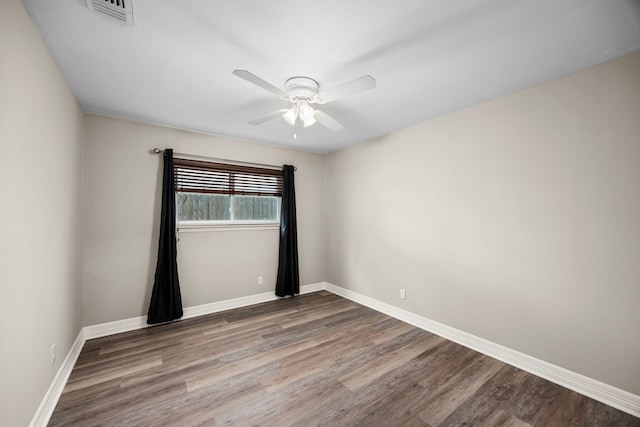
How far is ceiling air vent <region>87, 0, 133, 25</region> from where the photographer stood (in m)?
1.32

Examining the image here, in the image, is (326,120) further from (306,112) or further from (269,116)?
(269,116)

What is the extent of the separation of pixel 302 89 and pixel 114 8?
3.82ft

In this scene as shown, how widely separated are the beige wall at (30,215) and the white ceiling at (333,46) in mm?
244

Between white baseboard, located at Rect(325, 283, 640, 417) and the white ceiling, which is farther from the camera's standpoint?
white baseboard, located at Rect(325, 283, 640, 417)

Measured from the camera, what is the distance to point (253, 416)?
1723mm

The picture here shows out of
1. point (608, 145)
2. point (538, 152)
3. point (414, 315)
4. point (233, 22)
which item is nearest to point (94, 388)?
point (233, 22)

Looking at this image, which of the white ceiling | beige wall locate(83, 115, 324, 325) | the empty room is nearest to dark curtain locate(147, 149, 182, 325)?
the empty room

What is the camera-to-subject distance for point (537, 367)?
2.18 m

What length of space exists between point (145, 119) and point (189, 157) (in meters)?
0.61

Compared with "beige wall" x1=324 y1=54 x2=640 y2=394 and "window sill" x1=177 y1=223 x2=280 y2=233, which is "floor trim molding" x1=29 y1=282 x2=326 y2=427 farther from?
"beige wall" x1=324 y1=54 x2=640 y2=394

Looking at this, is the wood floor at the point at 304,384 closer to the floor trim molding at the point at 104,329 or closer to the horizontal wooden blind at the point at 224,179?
the floor trim molding at the point at 104,329

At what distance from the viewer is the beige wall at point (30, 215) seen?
1249 millimetres

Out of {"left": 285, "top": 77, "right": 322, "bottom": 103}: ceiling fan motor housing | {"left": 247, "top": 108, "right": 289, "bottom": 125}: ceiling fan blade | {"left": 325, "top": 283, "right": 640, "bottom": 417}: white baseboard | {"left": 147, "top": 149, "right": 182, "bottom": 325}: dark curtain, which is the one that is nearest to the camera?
{"left": 325, "top": 283, "right": 640, "bottom": 417}: white baseboard

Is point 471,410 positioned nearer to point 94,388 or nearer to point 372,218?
point 372,218
